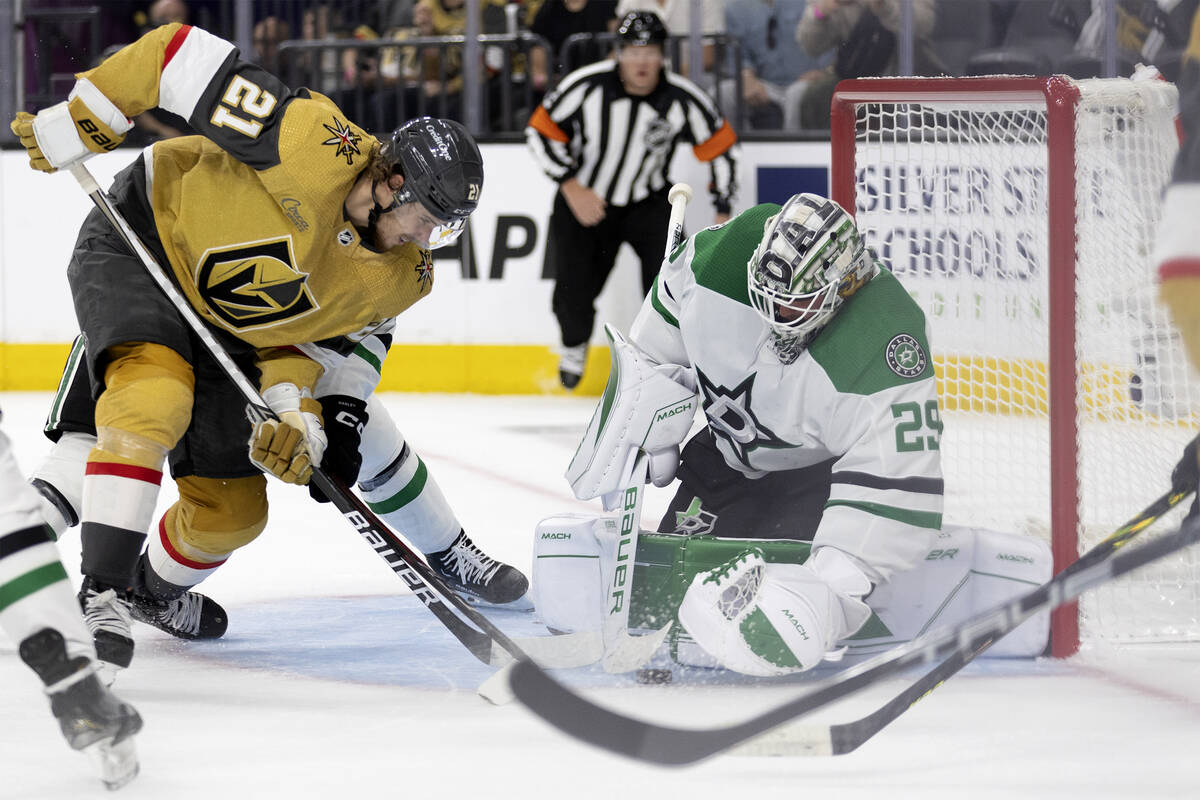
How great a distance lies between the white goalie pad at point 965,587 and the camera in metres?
2.51

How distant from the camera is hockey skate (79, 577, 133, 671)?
2.36m

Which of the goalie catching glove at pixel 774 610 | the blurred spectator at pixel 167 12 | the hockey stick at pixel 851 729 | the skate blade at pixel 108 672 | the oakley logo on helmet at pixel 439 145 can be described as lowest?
the skate blade at pixel 108 672

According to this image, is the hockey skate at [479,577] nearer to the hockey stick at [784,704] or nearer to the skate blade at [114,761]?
the hockey stick at [784,704]

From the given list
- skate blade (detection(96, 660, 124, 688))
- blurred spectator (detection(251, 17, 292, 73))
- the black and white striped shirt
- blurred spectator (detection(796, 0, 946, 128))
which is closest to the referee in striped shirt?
the black and white striped shirt

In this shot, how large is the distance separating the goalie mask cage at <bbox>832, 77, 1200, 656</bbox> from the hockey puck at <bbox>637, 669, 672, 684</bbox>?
638 mm

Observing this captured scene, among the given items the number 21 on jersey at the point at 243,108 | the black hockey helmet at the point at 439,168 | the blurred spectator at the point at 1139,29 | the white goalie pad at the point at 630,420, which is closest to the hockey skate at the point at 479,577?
the white goalie pad at the point at 630,420

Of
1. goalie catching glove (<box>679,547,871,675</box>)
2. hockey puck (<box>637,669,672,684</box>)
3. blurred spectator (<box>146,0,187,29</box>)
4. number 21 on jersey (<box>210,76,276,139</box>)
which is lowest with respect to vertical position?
hockey puck (<box>637,669,672,684</box>)

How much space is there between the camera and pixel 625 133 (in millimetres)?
5938

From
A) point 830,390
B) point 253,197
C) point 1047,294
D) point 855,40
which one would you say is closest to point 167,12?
point 855,40

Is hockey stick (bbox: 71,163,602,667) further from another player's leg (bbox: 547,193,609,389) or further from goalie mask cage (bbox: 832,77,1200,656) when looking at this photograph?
another player's leg (bbox: 547,193,609,389)

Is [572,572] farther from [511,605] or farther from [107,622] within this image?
[107,622]

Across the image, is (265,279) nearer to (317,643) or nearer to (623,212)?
(317,643)

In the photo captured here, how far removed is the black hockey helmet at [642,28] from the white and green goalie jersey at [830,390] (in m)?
3.24

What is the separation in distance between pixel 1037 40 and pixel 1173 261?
4164 millimetres
